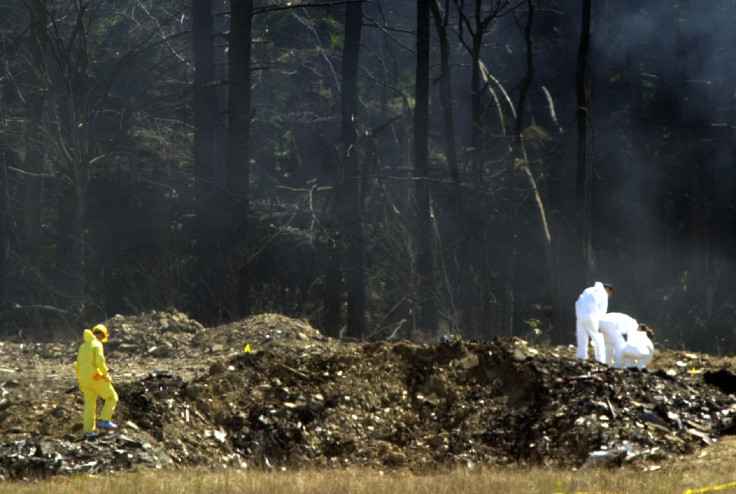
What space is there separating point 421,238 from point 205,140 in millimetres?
5754

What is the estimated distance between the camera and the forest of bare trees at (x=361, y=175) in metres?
24.5

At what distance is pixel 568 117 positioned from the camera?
3081 centimetres

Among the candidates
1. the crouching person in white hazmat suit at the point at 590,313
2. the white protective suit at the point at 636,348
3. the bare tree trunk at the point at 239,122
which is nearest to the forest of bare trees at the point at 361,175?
the bare tree trunk at the point at 239,122

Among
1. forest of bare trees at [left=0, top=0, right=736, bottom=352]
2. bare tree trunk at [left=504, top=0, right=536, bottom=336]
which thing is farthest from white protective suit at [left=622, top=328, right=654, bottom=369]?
forest of bare trees at [left=0, top=0, right=736, bottom=352]

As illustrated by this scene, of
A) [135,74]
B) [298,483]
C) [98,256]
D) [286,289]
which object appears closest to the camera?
[298,483]

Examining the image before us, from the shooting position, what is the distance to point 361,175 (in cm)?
2572

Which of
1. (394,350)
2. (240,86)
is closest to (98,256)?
(240,86)

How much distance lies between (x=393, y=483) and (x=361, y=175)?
16.7m

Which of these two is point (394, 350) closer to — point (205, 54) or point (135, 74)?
point (205, 54)

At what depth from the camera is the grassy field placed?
28.9 feet

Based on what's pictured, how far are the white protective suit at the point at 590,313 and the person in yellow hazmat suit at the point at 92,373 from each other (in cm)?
607

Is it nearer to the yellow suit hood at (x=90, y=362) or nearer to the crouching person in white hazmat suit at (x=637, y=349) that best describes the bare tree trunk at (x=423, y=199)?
the crouching person in white hazmat suit at (x=637, y=349)

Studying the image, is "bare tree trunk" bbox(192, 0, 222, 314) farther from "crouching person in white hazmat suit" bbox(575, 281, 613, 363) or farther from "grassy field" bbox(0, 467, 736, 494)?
"grassy field" bbox(0, 467, 736, 494)

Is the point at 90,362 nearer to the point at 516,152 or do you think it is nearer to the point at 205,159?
the point at 516,152
